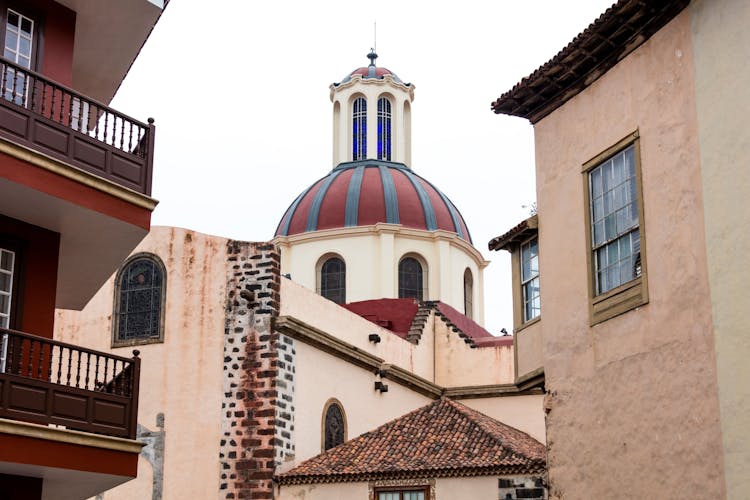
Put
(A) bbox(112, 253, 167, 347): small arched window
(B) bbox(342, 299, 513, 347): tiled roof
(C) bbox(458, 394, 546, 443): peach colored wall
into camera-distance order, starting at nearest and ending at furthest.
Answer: (A) bbox(112, 253, 167, 347): small arched window, (C) bbox(458, 394, 546, 443): peach colored wall, (B) bbox(342, 299, 513, 347): tiled roof

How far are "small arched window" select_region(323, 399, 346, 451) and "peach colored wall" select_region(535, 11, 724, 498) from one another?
10.2m

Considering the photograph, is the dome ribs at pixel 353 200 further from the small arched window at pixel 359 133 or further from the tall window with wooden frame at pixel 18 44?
the tall window with wooden frame at pixel 18 44

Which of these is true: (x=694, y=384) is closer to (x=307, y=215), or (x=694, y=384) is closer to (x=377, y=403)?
(x=377, y=403)

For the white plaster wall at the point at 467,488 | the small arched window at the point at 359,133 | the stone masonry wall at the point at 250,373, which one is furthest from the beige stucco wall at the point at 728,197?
the small arched window at the point at 359,133

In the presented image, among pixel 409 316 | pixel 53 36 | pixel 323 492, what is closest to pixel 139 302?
pixel 323 492

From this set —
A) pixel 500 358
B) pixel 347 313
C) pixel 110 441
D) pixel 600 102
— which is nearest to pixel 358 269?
pixel 500 358

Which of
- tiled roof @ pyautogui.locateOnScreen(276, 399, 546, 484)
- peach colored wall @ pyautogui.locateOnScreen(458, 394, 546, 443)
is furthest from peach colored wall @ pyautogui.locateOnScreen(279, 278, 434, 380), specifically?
tiled roof @ pyautogui.locateOnScreen(276, 399, 546, 484)

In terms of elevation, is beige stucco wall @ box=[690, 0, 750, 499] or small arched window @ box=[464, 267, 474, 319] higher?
small arched window @ box=[464, 267, 474, 319]

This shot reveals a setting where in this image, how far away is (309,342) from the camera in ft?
83.6

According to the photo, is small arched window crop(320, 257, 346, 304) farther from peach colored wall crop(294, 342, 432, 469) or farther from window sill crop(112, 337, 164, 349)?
window sill crop(112, 337, 164, 349)

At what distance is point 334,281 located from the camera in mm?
35844

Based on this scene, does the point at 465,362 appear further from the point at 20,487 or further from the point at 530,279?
the point at 20,487

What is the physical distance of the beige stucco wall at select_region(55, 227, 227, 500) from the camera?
24.1 metres

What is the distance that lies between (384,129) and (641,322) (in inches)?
1031
